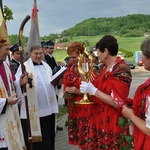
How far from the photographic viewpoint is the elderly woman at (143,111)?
225 centimetres

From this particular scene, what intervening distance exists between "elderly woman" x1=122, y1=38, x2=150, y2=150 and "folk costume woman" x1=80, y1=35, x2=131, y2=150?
2.43 ft

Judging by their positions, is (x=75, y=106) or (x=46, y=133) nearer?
(x=75, y=106)

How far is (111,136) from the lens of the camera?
3531 mm

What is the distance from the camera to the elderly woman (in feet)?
7.37

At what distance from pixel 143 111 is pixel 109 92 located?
1.05 meters

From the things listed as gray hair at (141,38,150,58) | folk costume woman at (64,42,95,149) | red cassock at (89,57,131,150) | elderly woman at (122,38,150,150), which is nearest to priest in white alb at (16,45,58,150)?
folk costume woman at (64,42,95,149)

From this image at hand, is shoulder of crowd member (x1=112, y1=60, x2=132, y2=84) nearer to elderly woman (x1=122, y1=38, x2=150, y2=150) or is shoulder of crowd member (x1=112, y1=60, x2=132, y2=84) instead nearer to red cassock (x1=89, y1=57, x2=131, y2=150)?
red cassock (x1=89, y1=57, x2=131, y2=150)

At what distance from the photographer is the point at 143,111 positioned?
90.9 inches

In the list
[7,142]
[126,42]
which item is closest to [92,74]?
[7,142]

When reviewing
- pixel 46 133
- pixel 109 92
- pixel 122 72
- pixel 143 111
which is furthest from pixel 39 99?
pixel 143 111

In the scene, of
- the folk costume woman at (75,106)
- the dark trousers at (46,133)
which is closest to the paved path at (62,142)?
the dark trousers at (46,133)

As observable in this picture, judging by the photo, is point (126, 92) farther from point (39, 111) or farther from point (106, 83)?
point (39, 111)

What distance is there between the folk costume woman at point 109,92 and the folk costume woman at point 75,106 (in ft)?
2.16

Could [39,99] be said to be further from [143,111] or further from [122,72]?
[143,111]
